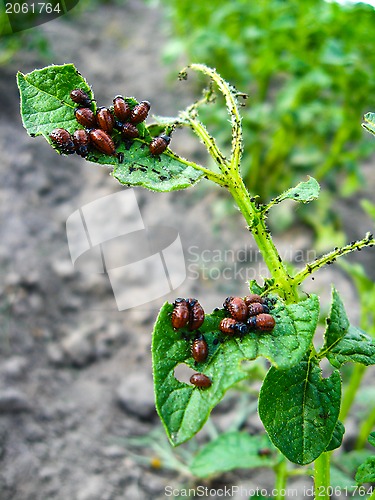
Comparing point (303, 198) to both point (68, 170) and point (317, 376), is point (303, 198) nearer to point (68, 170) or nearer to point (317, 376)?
point (317, 376)

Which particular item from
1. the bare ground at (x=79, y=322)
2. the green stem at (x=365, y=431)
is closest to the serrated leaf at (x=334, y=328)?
the green stem at (x=365, y=431)

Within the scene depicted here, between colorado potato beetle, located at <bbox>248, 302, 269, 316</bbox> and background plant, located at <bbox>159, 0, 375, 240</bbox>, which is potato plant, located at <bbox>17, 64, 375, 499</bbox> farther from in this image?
background plant, located at <bbox>159, 0, 375, 240</bbox>

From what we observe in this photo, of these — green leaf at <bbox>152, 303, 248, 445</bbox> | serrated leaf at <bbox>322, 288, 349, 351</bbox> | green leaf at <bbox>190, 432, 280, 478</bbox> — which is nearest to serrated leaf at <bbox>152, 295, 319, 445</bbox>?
green leaf at <bbox>152, 303, 248, 445</bbox>

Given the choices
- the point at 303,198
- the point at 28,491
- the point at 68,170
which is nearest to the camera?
the point at 303,198

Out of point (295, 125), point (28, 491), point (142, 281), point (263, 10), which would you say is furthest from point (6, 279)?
point (263, 10)

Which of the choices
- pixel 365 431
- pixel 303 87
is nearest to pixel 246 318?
pixel 365 431

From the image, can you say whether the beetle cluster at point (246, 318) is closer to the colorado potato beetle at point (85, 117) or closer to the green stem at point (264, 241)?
the green stem at point (264, 241)
